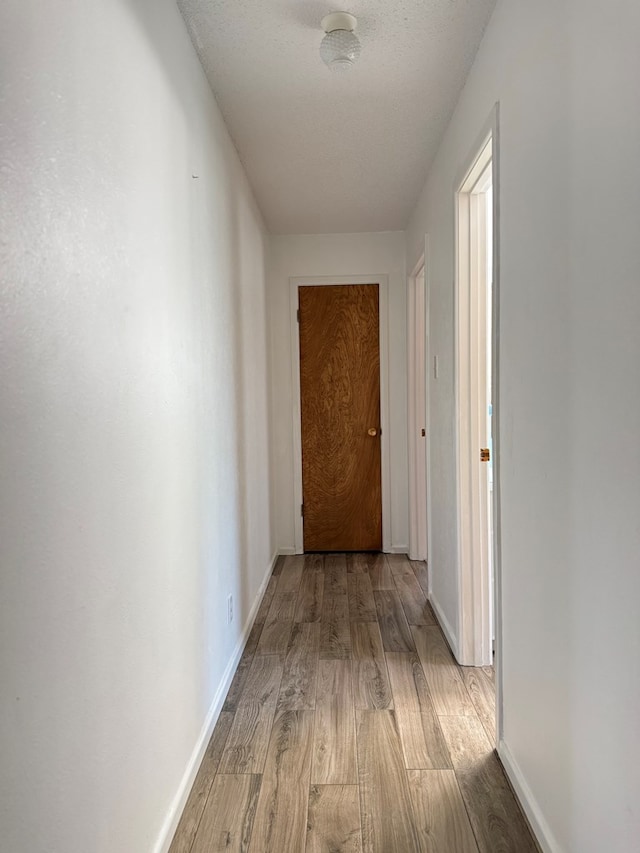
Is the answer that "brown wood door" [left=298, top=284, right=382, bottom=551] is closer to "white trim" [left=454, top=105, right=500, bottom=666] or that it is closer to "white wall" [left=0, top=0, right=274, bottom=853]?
"white trim" [left=454, top=105, right=500, bottom=666]

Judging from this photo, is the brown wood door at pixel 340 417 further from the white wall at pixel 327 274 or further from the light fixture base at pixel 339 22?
the light fixture base at pixel 339 22

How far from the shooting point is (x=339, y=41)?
187 centimetres

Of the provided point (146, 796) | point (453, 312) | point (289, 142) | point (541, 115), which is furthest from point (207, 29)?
point (146, 796)

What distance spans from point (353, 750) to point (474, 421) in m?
1.36

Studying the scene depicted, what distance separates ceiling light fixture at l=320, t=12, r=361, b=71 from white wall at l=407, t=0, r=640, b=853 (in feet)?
1.47

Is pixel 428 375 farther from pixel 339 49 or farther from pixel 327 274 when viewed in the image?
pixel 339 49

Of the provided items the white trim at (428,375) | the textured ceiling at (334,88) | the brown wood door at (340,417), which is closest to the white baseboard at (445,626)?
the white trim at (428,375)

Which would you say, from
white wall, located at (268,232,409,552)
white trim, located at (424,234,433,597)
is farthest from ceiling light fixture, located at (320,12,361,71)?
white wall, located at (268,232,409,552)

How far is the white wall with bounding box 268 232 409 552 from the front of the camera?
169 inches

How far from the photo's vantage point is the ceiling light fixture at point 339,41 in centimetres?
182

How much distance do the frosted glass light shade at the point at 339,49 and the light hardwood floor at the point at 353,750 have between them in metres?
2.29

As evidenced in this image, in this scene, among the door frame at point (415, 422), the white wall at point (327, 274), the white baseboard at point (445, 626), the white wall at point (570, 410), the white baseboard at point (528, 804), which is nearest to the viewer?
the white wall at point (570, 410)

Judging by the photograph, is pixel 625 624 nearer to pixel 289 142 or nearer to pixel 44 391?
pixel 44 391

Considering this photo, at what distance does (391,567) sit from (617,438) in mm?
3145
